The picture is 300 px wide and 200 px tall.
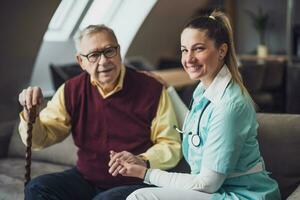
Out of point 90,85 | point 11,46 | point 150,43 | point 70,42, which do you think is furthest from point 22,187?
point 150,43

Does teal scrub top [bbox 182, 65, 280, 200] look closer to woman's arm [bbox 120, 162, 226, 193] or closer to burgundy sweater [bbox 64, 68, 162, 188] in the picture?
woman's arm [bbox 120, 162, 226, 193]

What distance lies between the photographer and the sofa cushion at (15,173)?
216 cm

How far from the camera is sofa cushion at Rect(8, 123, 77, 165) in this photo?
8.48ft

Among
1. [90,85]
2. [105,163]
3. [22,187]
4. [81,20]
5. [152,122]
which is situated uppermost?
[81,20]

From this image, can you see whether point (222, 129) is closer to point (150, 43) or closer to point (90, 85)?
point (90, 85)

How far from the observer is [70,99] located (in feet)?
6.89

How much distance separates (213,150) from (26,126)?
827 millimetres

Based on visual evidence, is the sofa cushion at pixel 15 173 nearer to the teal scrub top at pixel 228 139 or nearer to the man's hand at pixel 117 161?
the man's hand at pixel 117 161

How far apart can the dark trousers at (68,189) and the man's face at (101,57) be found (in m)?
0.42

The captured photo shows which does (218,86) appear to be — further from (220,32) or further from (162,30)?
(162,30)

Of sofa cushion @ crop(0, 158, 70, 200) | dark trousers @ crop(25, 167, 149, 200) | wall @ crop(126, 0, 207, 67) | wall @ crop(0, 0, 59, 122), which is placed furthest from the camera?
wall @ crop(126, 0, 207, 67)

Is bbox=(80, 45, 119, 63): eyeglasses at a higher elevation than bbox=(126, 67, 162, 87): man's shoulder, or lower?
higher

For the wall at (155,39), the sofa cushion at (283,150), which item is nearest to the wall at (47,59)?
the wall at (155,39)

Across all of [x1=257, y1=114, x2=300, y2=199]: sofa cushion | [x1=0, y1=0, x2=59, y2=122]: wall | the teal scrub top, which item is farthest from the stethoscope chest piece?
[x1=0, y1=0, x2=59, y2=122]: wall
